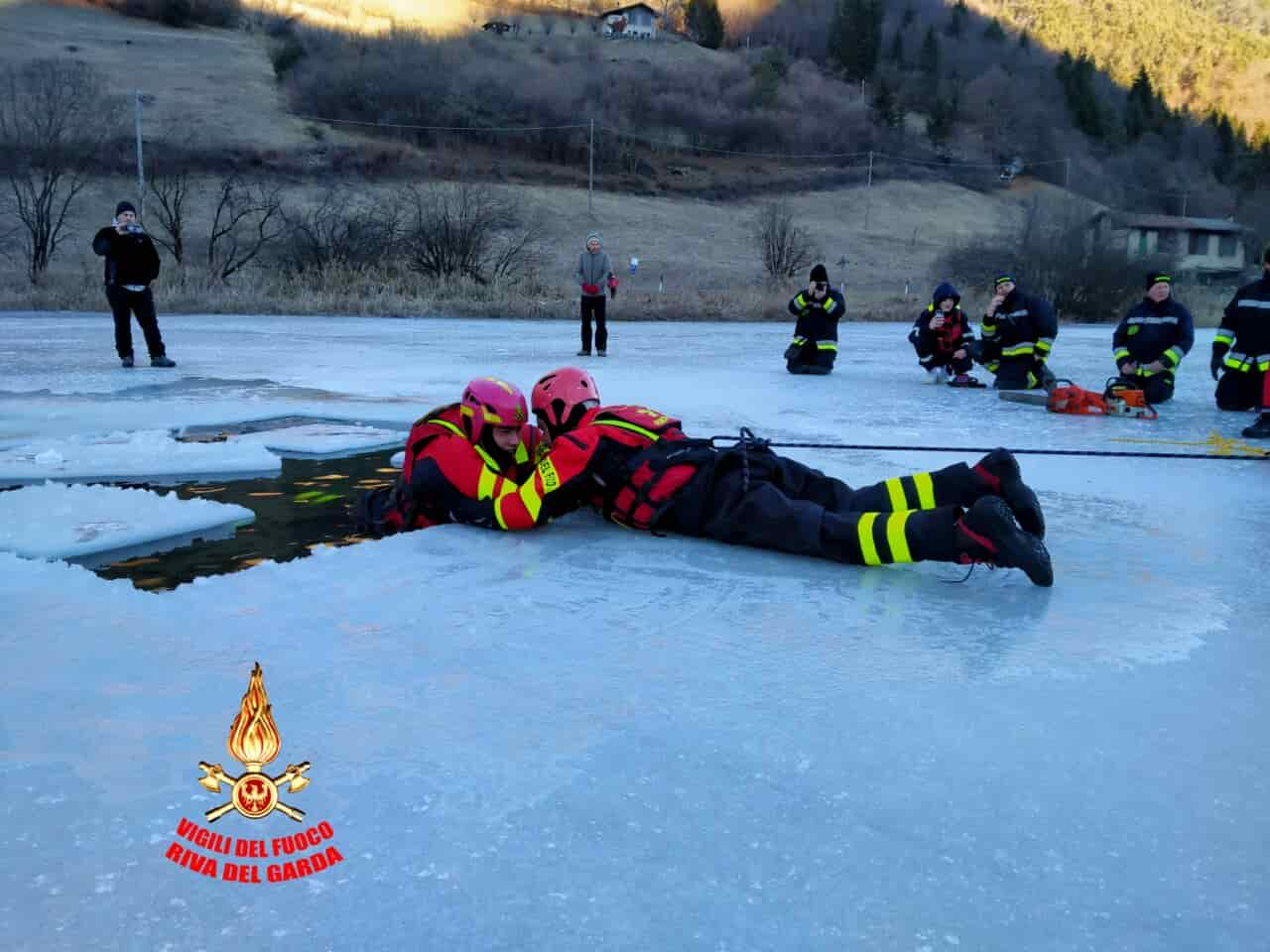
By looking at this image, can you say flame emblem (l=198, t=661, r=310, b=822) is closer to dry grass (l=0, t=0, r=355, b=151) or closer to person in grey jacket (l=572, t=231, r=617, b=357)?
person in grey jacket (l=572, t=231, r=617, b=357)

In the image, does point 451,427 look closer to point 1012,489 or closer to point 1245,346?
point 1012,489

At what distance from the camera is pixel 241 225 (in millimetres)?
36875

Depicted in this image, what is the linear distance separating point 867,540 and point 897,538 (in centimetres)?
11

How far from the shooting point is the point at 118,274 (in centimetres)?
957

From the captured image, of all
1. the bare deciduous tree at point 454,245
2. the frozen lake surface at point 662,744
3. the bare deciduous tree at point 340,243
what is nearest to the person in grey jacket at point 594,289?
the frozen lake surface at point 662,744

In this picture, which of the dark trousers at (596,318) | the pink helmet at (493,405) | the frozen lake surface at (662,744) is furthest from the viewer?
the dark trousers at (596,318)

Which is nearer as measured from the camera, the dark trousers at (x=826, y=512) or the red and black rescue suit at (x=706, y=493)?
the dark trousers at (x=826, y=512)

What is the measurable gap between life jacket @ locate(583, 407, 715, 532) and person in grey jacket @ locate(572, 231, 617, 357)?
802 centimetres

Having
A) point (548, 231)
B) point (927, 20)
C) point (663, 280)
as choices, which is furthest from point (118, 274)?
point (927, 20)

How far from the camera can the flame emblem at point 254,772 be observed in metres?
1.72

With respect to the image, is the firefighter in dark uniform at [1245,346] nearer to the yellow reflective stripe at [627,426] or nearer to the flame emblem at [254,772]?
the yellow reflective stripe at [627,426]

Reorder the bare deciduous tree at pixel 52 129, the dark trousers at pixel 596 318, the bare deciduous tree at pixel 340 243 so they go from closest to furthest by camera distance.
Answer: the dark trousers at pixel 596 318 → the bare deciduous tree at pixel 340 243 → the bare deciduous tree at pixel 52 129

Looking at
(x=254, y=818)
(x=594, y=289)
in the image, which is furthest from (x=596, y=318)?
(x=254, y=818)

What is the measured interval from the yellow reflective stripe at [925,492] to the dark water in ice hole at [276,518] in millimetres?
1986
